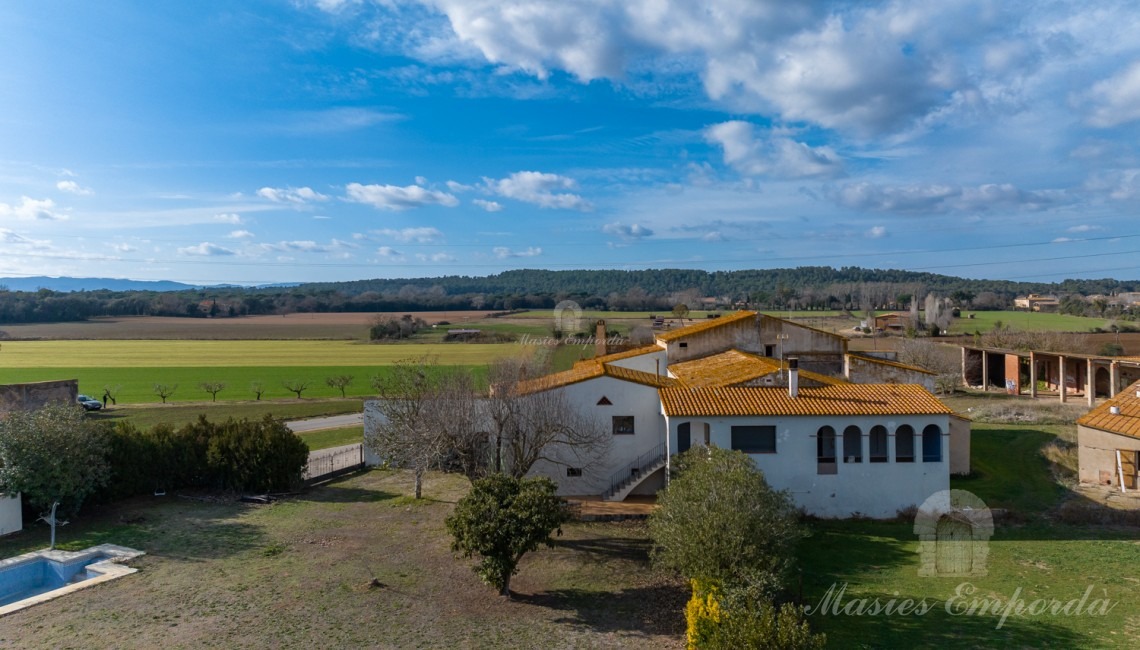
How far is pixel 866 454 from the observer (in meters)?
23.8

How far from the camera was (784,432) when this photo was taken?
23.8m

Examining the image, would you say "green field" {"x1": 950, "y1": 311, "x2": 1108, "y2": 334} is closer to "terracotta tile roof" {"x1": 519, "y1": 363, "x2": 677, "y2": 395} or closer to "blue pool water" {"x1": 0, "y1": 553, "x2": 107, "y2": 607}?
"terracotta tile roof" {"x1": 519, "y1": 363, "x2": 677, "y2": 395}

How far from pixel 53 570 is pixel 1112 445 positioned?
1438 inches

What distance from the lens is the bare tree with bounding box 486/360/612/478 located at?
78.8 ft

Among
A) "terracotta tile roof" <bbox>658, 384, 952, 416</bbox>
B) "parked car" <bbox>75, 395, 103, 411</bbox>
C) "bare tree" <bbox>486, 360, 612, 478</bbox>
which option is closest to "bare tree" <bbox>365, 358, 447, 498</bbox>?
"bare tree" <bbox>486, 360, 612, 478</bbox>

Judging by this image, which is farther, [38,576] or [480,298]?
[480,298]

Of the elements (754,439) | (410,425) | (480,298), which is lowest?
(754,439)

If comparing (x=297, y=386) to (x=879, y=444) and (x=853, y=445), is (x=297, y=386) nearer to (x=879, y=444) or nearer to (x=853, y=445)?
(x=853, y=445)

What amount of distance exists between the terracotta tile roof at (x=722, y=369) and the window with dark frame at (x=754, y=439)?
3.15m

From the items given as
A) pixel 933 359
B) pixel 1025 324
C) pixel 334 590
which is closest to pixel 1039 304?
pixel 1025 324

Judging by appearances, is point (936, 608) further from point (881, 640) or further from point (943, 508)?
point (943, 508)

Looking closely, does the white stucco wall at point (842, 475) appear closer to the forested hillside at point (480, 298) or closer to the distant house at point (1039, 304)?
the forested hillside at point (480, 298)

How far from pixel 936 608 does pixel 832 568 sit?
3.21 meters

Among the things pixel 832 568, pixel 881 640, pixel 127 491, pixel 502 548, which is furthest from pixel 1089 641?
pixel 127 491
